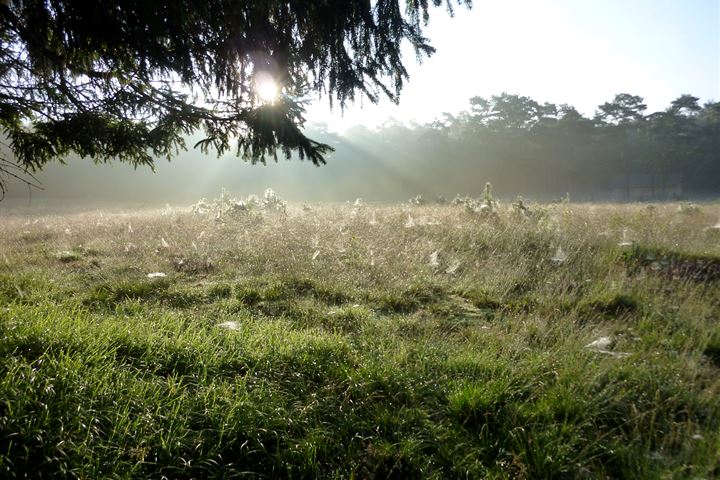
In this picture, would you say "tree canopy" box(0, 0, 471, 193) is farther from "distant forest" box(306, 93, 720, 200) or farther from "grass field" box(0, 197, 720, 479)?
"distant forest" box(306, 93, 720, 200)

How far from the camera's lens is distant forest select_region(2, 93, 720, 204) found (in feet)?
157

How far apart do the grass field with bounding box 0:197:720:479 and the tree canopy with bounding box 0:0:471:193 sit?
1.72 meters

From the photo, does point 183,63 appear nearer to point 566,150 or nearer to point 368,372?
point 368,372

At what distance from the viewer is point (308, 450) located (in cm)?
203

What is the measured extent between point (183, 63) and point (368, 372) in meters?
3.36

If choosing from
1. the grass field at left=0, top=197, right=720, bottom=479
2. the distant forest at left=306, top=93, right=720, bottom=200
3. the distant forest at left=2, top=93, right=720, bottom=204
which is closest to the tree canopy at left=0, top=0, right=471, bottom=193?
the grass field at left=0, top=197, right=720, bottom=479

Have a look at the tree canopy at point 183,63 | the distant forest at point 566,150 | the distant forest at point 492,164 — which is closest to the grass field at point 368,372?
the tree canopy at point 183,63

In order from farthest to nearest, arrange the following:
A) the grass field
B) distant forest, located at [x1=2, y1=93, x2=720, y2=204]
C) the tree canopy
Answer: distant forest, located at [x1=2, y1=93, x2=720, y2=204] → the tree canopy → the grass field

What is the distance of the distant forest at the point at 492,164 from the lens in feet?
157

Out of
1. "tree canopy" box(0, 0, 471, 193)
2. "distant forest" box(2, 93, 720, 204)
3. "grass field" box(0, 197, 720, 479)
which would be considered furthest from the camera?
"distant forest" box(2, 93, 720, 204)

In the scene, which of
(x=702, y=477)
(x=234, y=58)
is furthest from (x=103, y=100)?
(x=702, y=477)

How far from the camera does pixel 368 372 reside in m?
2.67

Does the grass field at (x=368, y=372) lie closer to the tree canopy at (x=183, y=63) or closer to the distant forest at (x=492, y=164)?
the tree canopy at (x=183, y=63)

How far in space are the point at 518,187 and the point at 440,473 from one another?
5858cm
